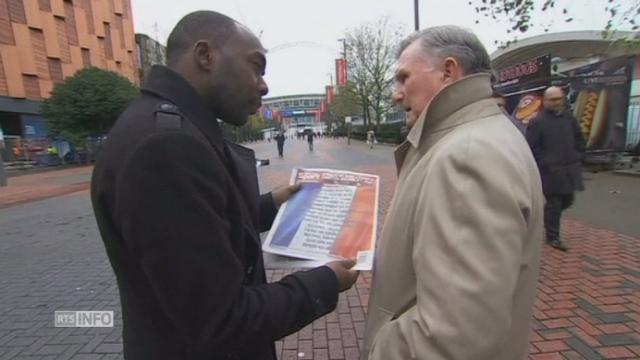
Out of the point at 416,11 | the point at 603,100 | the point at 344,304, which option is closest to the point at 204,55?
the point at 344,304

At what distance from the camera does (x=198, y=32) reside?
3.75 feet

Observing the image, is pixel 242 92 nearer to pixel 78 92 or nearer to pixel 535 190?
pixel 535 190

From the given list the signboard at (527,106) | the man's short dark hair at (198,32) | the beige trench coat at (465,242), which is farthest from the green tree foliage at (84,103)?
the beige trench coat at (465,242)

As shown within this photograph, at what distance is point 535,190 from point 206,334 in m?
0.91

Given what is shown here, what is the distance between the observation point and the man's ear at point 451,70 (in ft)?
4.10

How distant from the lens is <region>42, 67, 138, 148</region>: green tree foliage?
78.6 ft

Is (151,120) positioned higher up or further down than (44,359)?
higher up

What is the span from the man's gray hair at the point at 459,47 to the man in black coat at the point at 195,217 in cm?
50

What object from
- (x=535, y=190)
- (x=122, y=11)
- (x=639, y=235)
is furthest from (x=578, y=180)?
(x=122, y=11)

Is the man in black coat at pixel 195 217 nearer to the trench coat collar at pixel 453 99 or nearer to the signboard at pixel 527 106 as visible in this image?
the trench coat collar at pixel 453 99

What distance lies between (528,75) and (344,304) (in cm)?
1039

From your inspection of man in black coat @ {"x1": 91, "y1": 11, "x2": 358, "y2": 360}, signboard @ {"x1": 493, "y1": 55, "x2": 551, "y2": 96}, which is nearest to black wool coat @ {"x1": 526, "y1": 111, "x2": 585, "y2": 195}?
man in black coat @ {"x1": 91, "y1": 11, "x2": 358, "y2": 360}

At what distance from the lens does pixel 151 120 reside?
1022mm

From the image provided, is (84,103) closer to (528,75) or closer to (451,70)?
(528,75)
